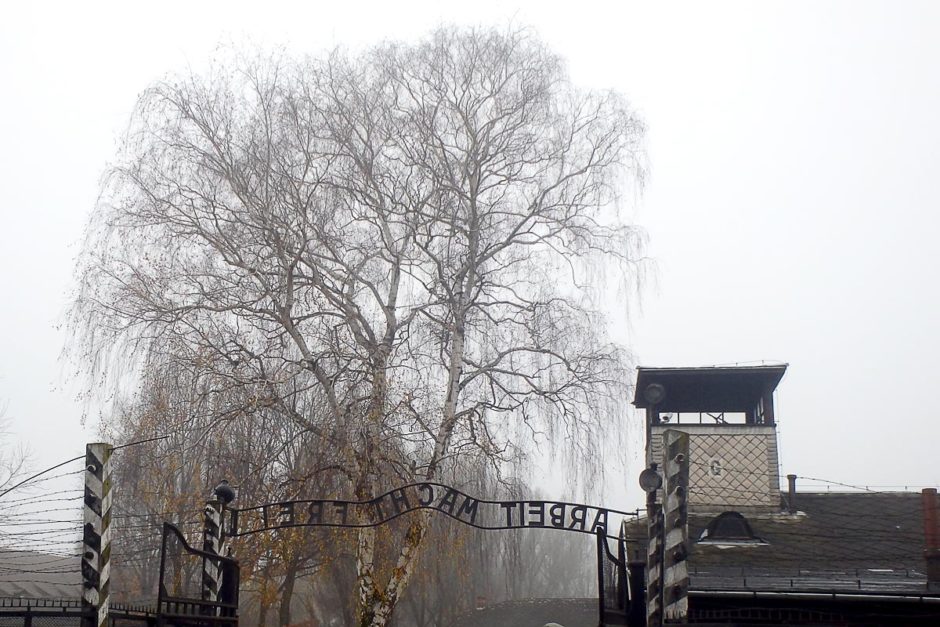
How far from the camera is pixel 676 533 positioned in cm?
1318

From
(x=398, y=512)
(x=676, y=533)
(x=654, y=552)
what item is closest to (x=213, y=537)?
(x=398, y=512)

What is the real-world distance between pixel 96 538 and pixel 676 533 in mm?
7064

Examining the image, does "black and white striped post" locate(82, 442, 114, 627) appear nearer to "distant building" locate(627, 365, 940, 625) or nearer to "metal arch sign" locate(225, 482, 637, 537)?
"metal arch sign" locate(225, 482, 637, 537)

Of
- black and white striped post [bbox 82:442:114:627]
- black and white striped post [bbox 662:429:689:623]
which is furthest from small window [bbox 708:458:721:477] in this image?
black and white striped post [bbox 82:442:114:627]

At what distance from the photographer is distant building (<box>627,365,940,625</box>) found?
17.8 meters

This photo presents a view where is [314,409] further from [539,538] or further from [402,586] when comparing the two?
[539,538]

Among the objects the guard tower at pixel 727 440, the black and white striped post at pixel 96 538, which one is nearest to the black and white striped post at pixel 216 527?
the black and white striped post at pixel 96 538

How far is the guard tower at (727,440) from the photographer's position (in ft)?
81.4

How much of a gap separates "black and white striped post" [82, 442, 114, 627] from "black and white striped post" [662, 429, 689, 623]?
6.77 m

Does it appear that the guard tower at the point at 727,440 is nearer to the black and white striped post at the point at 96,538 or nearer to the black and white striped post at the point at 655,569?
the black and white striped post at the point at 655,569

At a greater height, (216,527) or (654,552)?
(216,527)

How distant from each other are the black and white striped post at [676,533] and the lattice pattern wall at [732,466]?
11.6 m

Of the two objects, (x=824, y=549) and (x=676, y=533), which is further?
(x=824, y=549)

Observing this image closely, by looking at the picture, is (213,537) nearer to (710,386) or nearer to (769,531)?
(769,531)
